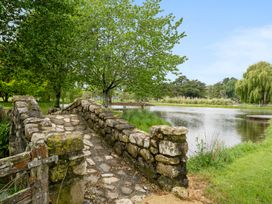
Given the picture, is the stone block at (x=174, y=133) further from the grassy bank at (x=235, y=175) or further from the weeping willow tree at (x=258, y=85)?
the weeping willow tree at (x=258, y=85)

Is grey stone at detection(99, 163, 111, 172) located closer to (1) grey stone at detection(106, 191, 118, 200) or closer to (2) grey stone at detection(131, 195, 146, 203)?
(1) grey stone at detection(106, 191, 118, 200)

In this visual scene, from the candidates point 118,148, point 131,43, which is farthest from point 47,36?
point 118,148

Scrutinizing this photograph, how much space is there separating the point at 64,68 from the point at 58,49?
5.02ft

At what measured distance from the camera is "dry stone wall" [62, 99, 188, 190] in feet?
9.66

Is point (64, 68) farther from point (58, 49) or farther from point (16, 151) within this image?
point (16, 151)

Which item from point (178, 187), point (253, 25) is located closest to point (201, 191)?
point (178, 187)

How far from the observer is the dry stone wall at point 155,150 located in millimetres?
2943

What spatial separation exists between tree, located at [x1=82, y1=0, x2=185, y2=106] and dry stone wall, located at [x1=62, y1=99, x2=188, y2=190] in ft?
17.5

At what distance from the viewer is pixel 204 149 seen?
4879 millimetres

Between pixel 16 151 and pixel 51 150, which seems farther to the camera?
pixel 16 151

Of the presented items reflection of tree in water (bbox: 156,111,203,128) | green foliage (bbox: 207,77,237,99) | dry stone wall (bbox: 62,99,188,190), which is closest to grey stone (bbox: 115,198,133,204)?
dry stone wall (bbox: 62,99,188,190)

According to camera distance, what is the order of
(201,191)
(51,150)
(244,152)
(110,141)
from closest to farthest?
1. (51,150)
2. (201,191)
3. (110,141)
4. (244,152)

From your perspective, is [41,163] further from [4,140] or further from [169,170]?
[4,140]

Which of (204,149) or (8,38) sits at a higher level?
(8,38)
